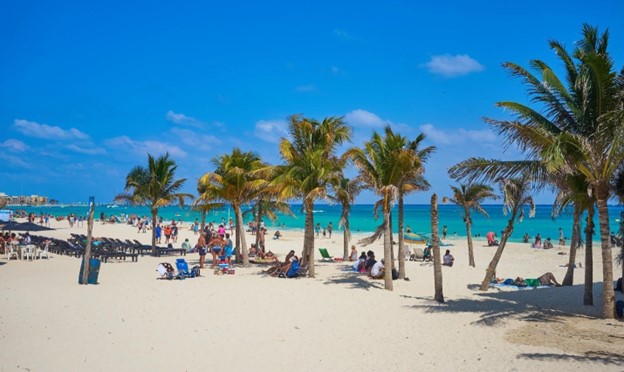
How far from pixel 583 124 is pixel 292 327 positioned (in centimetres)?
765

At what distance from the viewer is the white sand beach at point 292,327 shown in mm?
7262

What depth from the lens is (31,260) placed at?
21.1 metres

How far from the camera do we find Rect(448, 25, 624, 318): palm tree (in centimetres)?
909

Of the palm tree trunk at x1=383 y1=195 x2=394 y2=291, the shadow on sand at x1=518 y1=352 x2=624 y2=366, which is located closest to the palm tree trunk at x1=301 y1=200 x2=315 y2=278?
the palm tree trunk at x1=383 y1=195 x2=394 y2=291

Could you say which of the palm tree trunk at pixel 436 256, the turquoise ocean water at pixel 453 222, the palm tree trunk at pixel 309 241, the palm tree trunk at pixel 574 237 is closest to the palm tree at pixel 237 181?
the turquoise ocean water at pixel 453 222

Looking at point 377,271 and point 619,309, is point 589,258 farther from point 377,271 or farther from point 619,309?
point 377,271

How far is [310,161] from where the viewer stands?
1636cm

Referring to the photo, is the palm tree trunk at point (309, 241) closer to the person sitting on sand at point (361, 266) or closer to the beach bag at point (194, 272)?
the person sitting on sand at point (361, 266)

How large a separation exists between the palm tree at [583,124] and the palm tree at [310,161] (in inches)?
277

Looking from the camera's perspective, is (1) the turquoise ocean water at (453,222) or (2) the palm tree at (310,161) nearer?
(2) the palm tree at (310,161)

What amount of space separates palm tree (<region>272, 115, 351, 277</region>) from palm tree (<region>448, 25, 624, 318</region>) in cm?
703

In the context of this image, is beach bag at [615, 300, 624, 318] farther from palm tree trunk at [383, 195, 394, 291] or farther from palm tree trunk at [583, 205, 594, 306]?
palm tree trunk at [383, 195, 394, 291]

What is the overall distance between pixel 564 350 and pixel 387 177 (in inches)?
292

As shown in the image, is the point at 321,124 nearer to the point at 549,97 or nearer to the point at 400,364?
the point at 549,97
